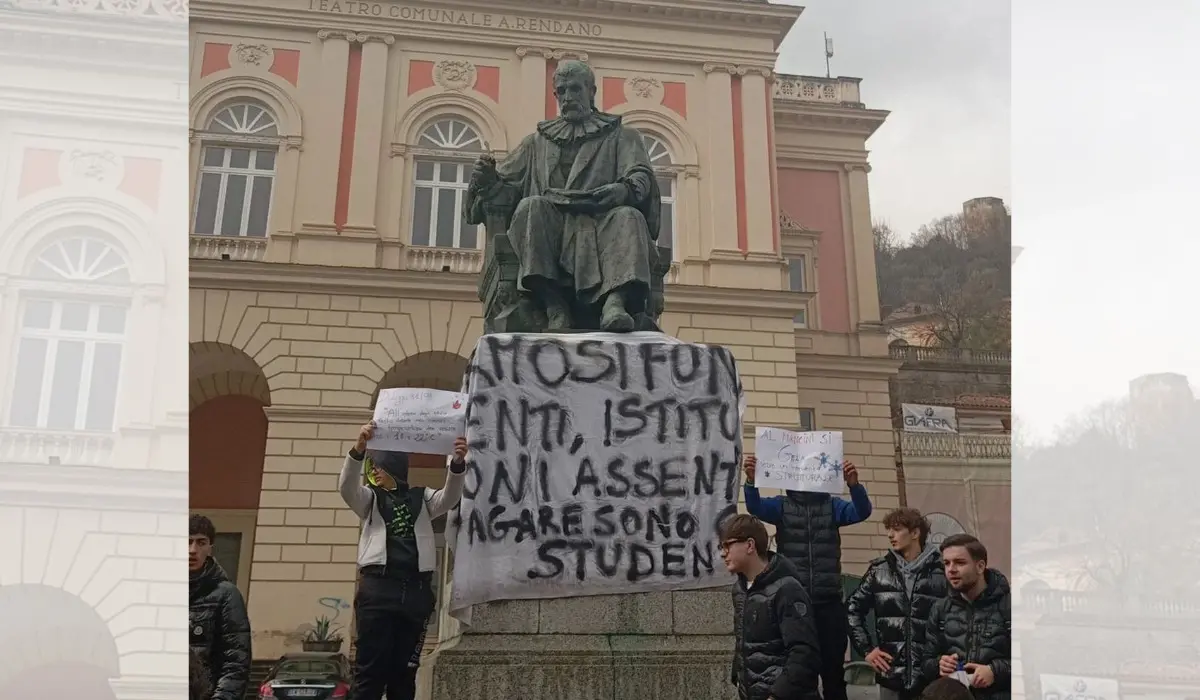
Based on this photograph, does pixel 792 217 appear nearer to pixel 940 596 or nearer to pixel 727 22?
pixel 727 22

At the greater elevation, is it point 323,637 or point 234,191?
point 234,191

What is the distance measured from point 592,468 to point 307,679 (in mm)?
8219

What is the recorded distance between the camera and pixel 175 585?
10.0 ft

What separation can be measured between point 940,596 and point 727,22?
50.9 ft

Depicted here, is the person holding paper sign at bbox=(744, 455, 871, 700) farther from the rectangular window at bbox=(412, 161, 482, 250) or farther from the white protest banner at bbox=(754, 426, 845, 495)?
the rectangular window at bbox=(412, 161, 482, 250)

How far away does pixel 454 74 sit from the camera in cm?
1650

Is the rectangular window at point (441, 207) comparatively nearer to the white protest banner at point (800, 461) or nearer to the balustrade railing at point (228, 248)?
the balustrade railing at point (228, 248)

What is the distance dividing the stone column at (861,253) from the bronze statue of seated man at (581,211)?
47.2 feet

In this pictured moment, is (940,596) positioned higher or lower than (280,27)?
lower

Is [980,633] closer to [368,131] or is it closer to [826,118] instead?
[368,131]

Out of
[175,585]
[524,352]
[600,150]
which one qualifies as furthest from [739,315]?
[175,585]

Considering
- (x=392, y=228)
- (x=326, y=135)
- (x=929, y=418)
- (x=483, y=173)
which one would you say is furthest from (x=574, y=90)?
(x=929, y=418)

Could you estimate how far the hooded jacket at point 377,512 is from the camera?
3.31 metres

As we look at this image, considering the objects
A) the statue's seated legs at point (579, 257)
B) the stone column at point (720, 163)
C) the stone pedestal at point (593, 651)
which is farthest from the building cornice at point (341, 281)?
the stone pedestal at point (593, 651)
